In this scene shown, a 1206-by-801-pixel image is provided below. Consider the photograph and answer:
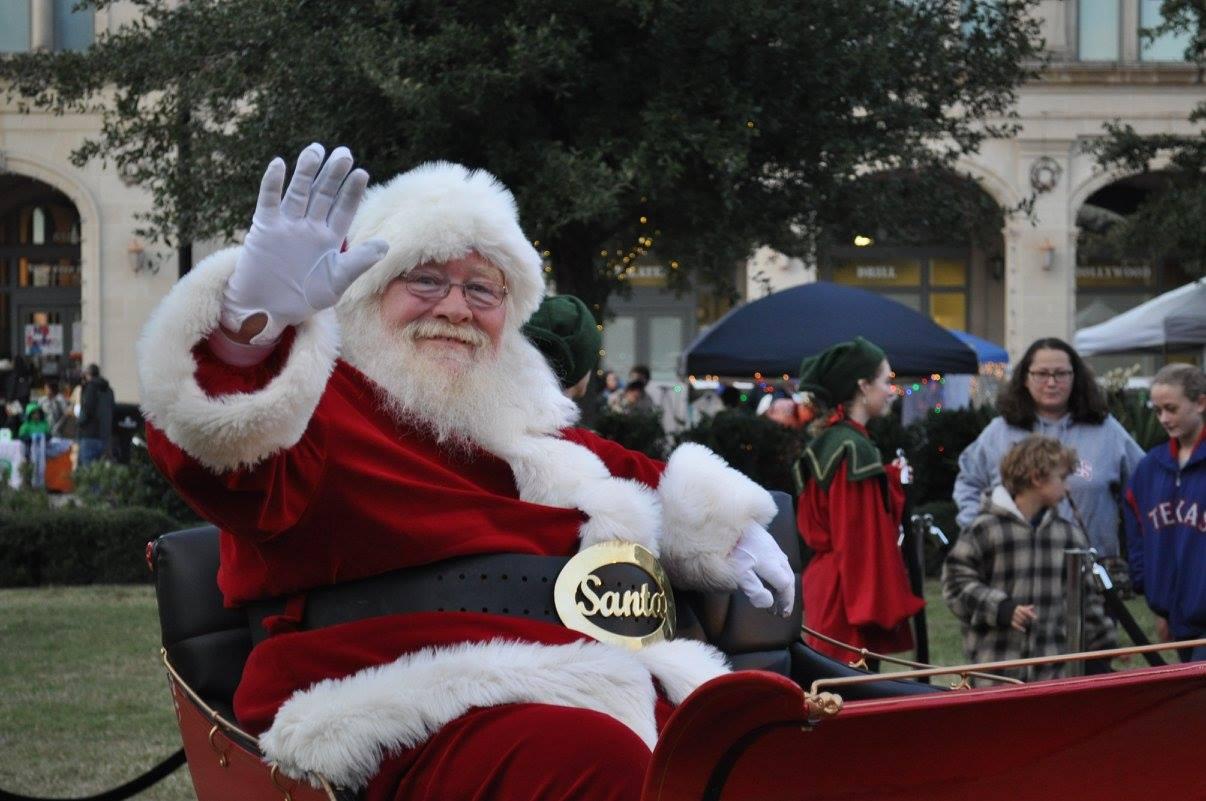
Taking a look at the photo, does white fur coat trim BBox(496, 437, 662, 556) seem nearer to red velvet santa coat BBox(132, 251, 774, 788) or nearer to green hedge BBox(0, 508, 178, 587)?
red velvet santa coat BBox(132, 251, 774, 788)

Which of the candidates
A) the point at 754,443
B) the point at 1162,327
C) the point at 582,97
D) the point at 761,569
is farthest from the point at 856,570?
the point at 1162,327

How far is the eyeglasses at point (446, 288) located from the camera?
11.4 ft

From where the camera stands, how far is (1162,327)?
13.8 metres

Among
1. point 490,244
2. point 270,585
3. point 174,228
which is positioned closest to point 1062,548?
point 490,244

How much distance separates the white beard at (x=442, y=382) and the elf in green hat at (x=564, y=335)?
1037 millimetres

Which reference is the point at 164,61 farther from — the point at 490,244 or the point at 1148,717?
the point at 1148,717

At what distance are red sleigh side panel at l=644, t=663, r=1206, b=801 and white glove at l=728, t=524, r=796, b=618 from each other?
1.41m

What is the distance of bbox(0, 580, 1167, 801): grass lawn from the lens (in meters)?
6.11

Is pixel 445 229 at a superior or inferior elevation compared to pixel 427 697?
superior

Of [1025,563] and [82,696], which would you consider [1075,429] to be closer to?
[1025,563]

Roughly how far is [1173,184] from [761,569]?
43.4 feet

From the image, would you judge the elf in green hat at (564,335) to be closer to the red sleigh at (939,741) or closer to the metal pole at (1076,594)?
the metal pole at (1076,594)

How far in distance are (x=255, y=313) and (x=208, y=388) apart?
0.52 feet

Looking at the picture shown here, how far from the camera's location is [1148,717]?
2342 mm
